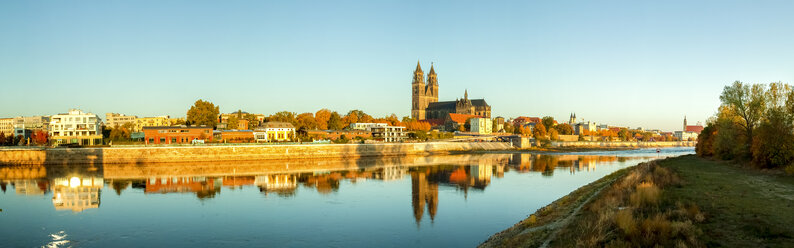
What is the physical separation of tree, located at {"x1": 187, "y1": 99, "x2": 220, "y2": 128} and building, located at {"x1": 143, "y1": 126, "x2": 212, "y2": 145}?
48.8ft

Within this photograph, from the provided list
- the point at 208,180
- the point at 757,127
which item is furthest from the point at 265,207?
the point at 757,127

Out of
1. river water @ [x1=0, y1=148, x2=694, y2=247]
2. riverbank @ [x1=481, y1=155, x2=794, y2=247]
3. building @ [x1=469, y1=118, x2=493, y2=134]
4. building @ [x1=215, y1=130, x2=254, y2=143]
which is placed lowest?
river water @ [x1=0, y1=148, x2=694, y2=247]

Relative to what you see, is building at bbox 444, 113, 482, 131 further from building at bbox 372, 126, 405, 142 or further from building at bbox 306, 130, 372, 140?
building at bbox 306, 130, 372, 140

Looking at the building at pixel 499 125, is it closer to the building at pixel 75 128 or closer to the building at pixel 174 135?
the building at pixel 174 135

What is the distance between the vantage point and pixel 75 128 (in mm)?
85375

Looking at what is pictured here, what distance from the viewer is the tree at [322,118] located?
125581mm

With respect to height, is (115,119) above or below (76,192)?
above

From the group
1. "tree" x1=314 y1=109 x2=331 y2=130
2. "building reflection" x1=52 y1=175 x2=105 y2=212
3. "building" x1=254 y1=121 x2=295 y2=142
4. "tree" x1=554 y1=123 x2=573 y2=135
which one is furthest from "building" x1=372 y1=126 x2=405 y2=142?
"tree" x1=554 y1=123 x2=573 y2=135

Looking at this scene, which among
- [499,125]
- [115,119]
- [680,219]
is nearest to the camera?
[680,219]

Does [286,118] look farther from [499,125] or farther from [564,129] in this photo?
[564,129]

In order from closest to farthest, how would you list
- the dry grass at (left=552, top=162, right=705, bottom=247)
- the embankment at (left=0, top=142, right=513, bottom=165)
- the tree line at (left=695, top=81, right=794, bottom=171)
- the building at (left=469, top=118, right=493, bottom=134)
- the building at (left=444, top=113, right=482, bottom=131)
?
the dry grass at (left=552, top=162, right=705, bottom=247)
the tree line at (left=695, top=81, right=794, bottom=171)
the embankment at (left=0, top=142, right=513, bottom=165)
the building at (left=469, top=118, right=493, bottom=134)
the building at (left=444, top=113, right=482, bottom=131)

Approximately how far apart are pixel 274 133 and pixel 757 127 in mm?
85715

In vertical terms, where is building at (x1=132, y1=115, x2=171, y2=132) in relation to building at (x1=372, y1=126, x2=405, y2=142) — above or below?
above

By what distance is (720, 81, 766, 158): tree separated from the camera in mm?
40281
